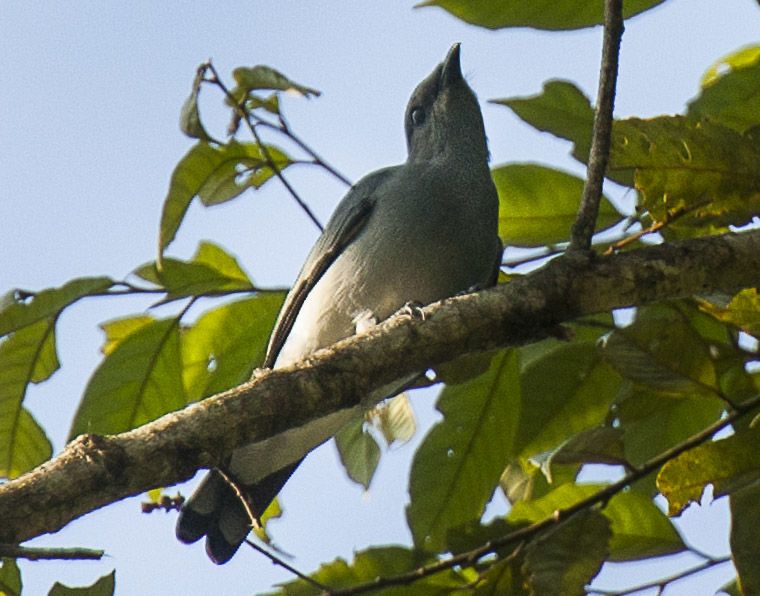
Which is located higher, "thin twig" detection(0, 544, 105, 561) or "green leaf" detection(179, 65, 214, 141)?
"green leaf" detection(179, 65, 214, 141)

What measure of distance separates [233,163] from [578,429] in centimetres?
140

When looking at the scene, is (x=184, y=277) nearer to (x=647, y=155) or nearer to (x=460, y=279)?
(x=460, y=279)

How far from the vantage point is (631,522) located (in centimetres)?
313

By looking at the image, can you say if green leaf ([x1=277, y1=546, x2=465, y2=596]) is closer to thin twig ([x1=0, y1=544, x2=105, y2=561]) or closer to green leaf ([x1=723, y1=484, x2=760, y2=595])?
green leaf ([x1=723, y1=484, x2=760, y2=595])

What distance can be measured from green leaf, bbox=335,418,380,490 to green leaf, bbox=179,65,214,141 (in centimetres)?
108

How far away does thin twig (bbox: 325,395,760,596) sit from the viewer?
2633 mm

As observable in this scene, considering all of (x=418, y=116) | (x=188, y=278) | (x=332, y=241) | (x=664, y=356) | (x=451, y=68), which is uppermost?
(x=451, y=68)

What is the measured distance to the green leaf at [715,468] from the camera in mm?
2715

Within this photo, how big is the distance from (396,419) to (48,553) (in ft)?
6.25

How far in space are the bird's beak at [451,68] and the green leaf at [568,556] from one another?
286 cm

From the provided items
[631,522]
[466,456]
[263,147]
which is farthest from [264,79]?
[631,522]

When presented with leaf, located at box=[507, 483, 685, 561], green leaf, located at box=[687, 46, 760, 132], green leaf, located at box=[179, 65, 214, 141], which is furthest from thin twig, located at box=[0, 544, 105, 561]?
green leaf, located at box=[687, 46, 760, 132]

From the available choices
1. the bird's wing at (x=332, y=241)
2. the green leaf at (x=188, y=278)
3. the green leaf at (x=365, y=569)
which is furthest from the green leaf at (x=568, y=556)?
the bird's wing at (x=332, y=241)

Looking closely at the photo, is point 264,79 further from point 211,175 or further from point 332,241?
point 332,241
